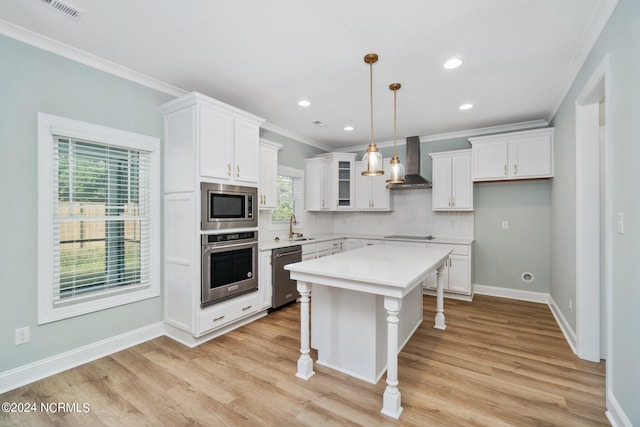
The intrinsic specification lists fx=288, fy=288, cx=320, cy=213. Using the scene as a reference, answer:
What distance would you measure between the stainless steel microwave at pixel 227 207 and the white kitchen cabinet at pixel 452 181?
9.67 ft

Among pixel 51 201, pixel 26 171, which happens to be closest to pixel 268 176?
pixel 51 201

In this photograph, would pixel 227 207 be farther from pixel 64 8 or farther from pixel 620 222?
pixel 620 222

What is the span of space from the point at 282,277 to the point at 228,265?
3.19 ft

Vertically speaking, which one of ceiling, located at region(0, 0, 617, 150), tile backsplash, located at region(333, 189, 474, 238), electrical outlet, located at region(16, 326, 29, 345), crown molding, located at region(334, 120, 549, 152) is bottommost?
electrical outlet, located at region(16, 326, 29, 345)

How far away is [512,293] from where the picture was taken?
4422mm

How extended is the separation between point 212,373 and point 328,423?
3.60 feet

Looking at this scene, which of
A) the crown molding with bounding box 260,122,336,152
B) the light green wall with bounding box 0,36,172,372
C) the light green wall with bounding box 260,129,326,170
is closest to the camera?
the light green wall with bounding box 0,36,172,372

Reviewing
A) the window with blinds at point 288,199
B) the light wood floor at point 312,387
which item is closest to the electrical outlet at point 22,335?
the light wood floor at point 312,387

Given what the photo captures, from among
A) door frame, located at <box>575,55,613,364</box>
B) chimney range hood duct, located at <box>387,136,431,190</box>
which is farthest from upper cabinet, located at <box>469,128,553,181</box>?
door frame, located at <box>575,55,613,364</box>

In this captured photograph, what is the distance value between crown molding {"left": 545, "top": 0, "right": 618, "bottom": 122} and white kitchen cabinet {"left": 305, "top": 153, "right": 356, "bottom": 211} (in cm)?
314

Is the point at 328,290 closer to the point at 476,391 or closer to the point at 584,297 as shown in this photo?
the point at 476,391

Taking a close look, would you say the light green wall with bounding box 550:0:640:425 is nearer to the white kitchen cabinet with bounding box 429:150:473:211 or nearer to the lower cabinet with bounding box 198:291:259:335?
the white kitchen cabinet with bounding box 429:150:473:211

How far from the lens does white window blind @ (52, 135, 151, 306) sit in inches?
95.7

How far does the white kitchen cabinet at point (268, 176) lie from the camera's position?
4016 millimetres
